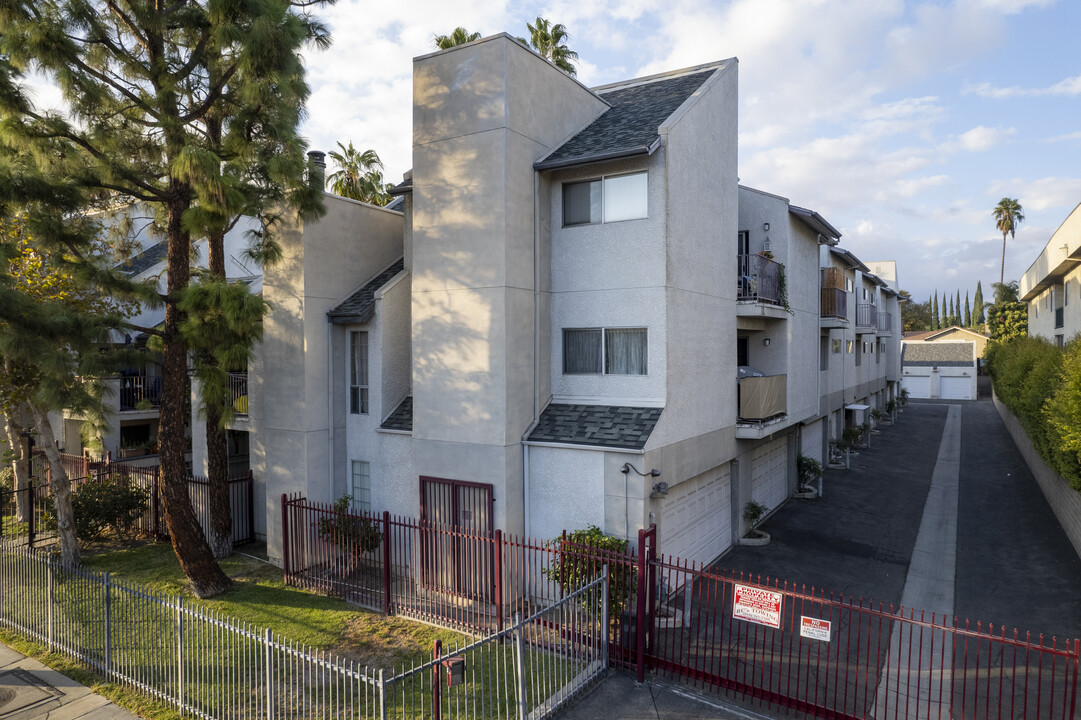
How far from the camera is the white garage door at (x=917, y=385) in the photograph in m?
60.2

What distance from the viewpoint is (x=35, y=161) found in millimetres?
11539

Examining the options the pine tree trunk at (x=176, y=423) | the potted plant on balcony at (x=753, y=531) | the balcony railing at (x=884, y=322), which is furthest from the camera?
the balcony railing at (x=884, y=322)

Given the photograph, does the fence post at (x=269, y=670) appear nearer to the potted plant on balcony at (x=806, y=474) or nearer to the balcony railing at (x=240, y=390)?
the balcony railing at (x=240, y=390)

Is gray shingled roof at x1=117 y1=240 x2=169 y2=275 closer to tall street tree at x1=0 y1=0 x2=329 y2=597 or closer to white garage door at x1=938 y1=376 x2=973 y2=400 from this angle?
tall street tree at x1=0 y1=0 x2=329 y2=597

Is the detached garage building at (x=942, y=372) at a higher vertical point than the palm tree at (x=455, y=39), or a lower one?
lower

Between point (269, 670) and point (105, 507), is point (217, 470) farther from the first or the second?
point (269, 670)

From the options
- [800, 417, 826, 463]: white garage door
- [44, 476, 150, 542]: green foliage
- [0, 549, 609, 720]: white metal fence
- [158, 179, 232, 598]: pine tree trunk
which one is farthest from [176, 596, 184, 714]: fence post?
[800, 417, 826, 463]: white garage door

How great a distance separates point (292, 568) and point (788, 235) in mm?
15248

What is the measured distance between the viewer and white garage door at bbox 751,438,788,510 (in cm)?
1722

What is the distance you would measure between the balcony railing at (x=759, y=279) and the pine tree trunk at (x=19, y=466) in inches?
753

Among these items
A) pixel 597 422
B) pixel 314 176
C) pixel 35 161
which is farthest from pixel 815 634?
pixel 35 161

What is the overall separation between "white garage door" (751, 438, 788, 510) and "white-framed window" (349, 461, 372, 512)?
10133 millimetres

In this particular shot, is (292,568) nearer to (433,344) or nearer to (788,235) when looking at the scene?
(433,344)

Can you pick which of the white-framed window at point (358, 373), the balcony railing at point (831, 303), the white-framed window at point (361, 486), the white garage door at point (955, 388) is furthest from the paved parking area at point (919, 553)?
the white garage door at point (955, 388)
